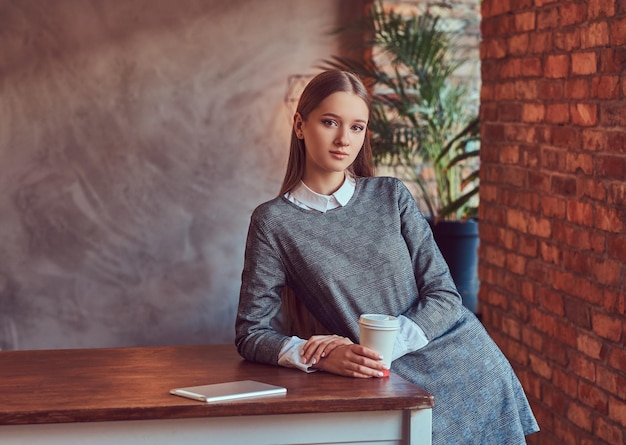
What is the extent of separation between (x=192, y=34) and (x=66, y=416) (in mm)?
3640

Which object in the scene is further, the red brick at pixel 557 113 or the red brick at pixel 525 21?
the red brick at pixel 525 21

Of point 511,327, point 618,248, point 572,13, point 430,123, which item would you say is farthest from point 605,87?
point 430,123

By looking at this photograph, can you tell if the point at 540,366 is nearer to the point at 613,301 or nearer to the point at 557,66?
the point at 613,301

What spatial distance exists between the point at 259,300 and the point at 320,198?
28 cm

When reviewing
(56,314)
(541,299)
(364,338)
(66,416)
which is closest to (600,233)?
(541,299)

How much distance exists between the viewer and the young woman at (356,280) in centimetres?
197

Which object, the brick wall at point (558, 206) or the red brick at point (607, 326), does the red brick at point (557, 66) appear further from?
the red brick at point (607, 326)

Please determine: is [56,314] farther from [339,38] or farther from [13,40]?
[339,38]

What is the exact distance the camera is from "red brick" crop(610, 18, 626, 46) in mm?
2561

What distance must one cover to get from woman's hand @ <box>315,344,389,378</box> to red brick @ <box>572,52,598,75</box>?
53.6 inches

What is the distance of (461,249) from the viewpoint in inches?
172

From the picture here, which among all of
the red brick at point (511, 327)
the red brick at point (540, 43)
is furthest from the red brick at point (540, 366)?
the red brick at point (540, 43)

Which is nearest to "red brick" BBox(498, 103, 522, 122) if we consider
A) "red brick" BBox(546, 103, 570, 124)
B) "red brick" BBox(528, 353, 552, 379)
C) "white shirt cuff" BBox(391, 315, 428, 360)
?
"red brick" BBox(546, 103, 570, 124)

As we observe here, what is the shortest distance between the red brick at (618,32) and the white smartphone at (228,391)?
1478mm
